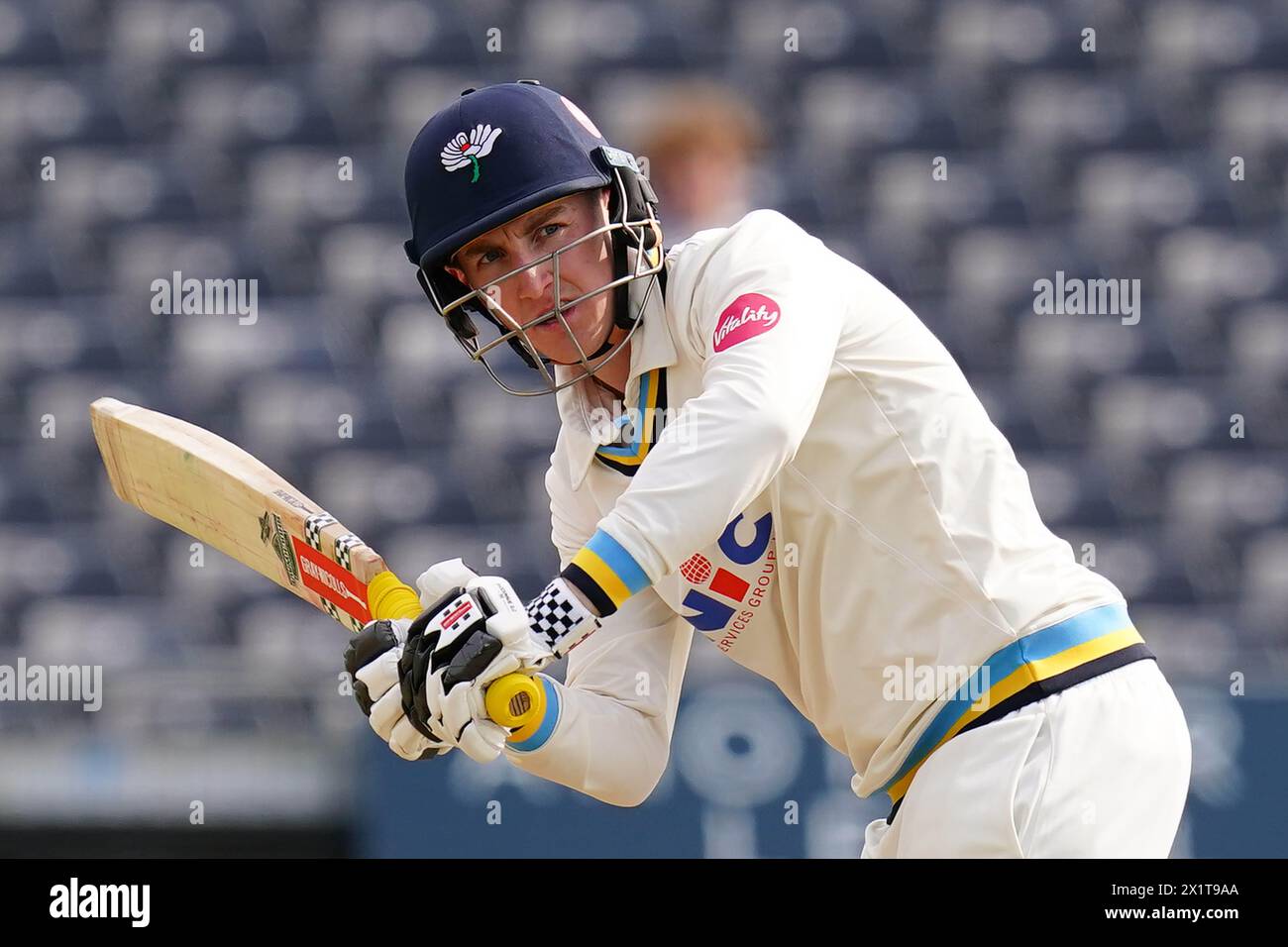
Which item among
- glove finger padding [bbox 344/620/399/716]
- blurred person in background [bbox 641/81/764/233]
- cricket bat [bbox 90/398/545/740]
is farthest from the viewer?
blurred person in background [bbox 641/81/764/233]

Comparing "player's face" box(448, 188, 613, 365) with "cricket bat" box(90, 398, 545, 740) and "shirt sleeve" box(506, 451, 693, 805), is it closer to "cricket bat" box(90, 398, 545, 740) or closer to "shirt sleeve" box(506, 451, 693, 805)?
"shirt sleeve" box(506, 451, 693, 805)

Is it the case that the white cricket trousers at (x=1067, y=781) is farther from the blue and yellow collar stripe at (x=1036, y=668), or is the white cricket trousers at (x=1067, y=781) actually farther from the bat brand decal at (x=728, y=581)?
the bat brand decal at (x=728, y=581)

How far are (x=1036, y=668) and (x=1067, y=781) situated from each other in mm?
132

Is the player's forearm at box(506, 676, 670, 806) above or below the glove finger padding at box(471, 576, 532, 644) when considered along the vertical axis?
below

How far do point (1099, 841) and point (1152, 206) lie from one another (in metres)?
3.96

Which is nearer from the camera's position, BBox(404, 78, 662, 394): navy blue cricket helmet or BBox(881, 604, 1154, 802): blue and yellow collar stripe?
BBox(881, 604, 1154, 802): blue and yellow collar stripe

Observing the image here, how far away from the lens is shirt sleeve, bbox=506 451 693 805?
2.15 m

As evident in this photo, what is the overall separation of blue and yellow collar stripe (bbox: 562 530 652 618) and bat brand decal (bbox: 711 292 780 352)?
10.4 inches

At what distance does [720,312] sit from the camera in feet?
6.23

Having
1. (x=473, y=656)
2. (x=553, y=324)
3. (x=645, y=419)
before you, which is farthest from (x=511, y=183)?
(x=473, y=656)

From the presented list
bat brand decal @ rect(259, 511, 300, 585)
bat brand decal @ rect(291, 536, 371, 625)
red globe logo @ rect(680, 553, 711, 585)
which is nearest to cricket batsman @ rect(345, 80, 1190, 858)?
red globe logo @ rect(680, 553, 711, 585)

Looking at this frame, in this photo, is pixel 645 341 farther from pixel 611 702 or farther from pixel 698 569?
pixel 611 702

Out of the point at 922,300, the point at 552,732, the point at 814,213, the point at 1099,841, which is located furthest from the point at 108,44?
the point at 1099,841

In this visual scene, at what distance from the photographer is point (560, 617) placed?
1.75 m
